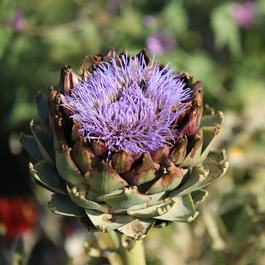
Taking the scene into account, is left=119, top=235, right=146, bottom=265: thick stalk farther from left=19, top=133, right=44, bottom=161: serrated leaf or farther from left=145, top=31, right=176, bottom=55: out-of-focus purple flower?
left=145, top=31, right=176, bottom=55: out-of-focus purple flower

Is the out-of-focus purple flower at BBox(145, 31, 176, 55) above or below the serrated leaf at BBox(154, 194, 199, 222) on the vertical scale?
above

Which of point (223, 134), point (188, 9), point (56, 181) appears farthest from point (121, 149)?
point (188, 9)

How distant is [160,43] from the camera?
4.65ft

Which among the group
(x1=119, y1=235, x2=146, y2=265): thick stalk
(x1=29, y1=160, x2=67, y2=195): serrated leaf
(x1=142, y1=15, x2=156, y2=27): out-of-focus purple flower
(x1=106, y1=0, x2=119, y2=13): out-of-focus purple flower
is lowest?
(x1=119, y1=235, x2=146, y2=265): thick stalk

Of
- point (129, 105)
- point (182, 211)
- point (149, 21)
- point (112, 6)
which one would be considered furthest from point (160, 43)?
point (182, 211)

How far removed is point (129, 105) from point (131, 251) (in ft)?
1.19

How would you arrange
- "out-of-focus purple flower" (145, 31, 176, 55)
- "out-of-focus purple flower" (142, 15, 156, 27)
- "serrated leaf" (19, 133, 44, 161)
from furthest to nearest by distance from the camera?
1. "out-of-focus purple flower" (142, 15, 156, 27)
2. "out-of-focus purple flower" (145, 31, 176, 55)
3. "serrated leaf" (19, 133, 44, 161)

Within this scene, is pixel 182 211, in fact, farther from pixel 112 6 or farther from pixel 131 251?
pixel 112 6

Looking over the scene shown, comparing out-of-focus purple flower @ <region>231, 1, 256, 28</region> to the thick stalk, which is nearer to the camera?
the thick stalk

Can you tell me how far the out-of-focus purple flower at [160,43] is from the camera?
4.57 feet

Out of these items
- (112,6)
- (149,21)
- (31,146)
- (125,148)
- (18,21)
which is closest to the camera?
(125,148)

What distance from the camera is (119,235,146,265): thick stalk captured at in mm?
805

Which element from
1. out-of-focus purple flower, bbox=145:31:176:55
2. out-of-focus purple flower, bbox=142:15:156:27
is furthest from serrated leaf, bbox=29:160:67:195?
out-of-focus purple flower, bbox=142:15:156:27

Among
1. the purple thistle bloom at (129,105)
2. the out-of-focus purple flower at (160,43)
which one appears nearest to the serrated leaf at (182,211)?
the purple thistle bloom at (129,105)
